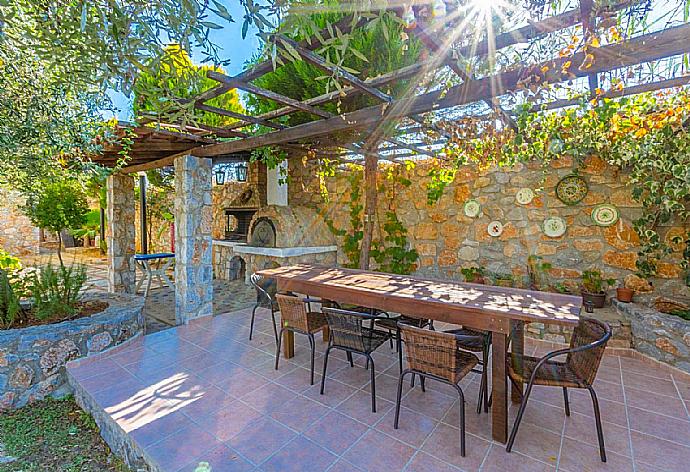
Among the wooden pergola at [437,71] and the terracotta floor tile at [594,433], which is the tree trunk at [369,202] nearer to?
the wooden pergola at [437,71]

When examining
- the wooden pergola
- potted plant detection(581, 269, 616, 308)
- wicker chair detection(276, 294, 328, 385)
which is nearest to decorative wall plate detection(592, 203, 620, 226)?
potted plant detection(581, 269, 616, 308)

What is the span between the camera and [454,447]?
2045 mm

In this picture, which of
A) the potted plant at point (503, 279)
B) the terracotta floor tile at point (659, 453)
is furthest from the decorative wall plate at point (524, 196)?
the terracotta floor tile at point (659, 453)

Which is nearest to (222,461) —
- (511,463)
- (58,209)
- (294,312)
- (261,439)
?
(261,439)

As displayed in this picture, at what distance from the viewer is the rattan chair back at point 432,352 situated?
6.58 ft

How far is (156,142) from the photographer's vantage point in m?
3.97

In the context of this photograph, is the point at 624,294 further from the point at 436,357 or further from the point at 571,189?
the point at 436,357

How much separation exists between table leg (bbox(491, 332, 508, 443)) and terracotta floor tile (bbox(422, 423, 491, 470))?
0.10 m

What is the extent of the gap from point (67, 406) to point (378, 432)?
8.91 feet

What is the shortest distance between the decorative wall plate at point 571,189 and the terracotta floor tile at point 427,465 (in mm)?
3818

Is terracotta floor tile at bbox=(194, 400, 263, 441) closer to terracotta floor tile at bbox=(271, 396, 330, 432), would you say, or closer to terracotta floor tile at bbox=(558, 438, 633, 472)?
terracotta floor tile at bbox=(271, 396, 330, 432)

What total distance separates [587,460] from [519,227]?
11.1ft

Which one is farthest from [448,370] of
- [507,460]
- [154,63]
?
[154,63]

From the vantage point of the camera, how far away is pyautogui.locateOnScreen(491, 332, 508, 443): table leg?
6.83ft
